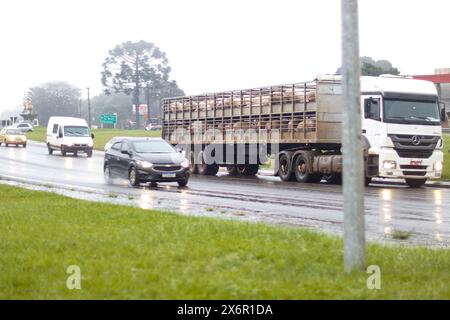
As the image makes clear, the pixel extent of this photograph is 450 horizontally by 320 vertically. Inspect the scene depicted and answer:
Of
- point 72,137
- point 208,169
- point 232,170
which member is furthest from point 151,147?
point 72,137

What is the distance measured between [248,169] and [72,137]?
2018 cm

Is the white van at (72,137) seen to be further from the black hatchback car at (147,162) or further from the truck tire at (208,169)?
the black hatchback car at (147,162)

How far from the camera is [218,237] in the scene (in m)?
10.6

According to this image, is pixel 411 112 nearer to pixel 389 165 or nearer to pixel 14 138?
pixel 389 165

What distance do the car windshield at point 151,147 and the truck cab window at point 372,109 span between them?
22.5 ft

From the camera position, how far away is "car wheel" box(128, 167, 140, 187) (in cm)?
2544

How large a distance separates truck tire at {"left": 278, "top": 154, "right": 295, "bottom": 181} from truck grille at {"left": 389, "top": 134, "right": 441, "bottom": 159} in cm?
559

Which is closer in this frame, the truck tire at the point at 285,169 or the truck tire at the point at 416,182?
the truck tire at the point at 416,182

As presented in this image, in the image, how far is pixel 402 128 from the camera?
25594mm

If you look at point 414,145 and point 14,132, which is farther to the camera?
point 14,132

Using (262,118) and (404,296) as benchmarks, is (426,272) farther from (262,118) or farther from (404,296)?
(262,118)

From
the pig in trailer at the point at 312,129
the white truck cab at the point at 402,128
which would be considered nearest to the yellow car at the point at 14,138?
the pig in trailer at the point at 312,129

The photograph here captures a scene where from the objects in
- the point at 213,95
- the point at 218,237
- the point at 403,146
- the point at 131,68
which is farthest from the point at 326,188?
the point at 131,68

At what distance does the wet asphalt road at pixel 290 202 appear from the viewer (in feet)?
47.4
